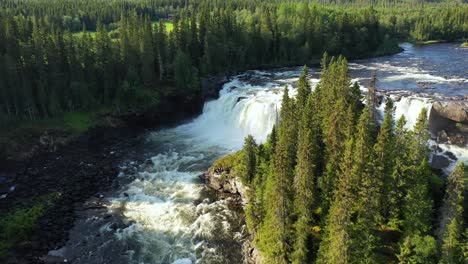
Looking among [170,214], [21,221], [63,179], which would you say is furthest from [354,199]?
[63,179]

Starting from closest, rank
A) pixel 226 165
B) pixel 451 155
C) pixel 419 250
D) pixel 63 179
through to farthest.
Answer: pixel 419 250, pixel 451 155, pixel 226 165, pixel 63 179

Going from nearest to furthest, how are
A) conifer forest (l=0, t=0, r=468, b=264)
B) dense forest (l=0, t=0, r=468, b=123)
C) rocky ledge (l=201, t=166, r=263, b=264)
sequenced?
1. conifer forest (l=0, t=0, r=468, b=264)
2. rocky ledge (l=201, t=166, r=263, b=264)
3. dense forest (l=0, t=0, r=468, b=123)

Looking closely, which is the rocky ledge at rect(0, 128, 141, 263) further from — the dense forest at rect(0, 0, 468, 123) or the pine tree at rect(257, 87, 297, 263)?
the pine tree at rect(257, 87, 297, 263)

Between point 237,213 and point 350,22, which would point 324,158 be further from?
point 350,22

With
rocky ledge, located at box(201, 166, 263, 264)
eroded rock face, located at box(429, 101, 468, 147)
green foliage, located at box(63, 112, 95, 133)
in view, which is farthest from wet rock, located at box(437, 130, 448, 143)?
green foliage, located at box(63, 112, 95, 133)

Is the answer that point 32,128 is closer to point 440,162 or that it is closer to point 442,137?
point 440,162

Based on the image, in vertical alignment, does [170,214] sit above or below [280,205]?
below

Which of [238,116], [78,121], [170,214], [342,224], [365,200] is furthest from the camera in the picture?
[238,116]
